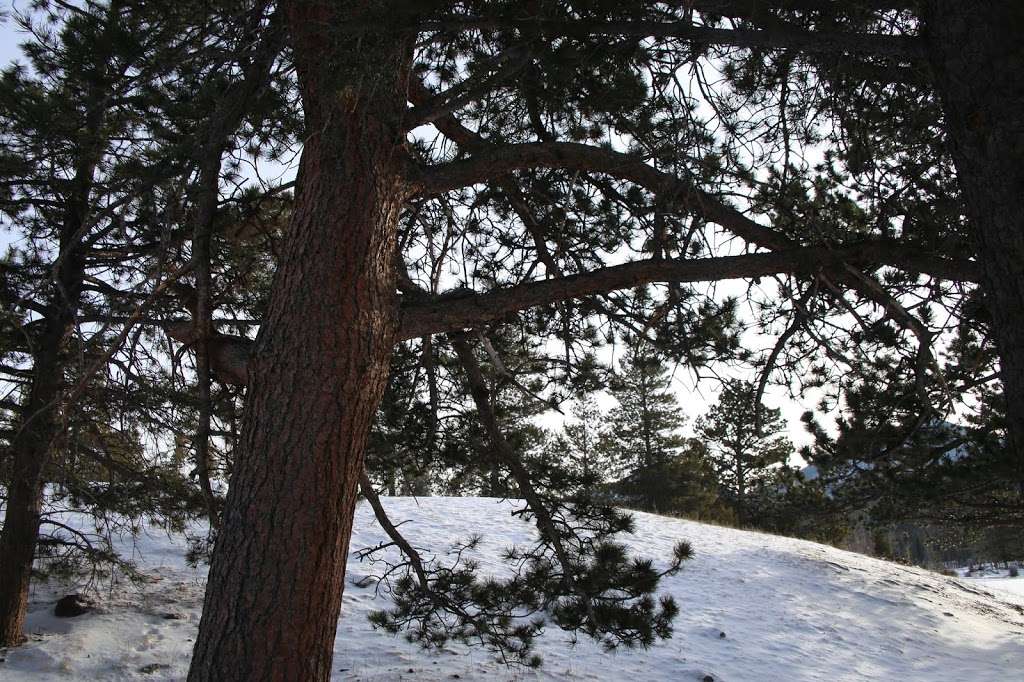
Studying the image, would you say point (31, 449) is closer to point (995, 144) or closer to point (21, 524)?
point (21, 524)

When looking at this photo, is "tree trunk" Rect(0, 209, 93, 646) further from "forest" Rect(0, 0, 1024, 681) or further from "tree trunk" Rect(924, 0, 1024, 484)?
"tree trunk" Rect(924, 0, 1024, 484)

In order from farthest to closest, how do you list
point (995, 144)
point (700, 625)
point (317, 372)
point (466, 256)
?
point (700, 625)
point (466, 256)
point (317, 372)
point (995, 144)

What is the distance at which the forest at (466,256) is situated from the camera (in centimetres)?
274

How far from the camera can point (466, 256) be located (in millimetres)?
5184

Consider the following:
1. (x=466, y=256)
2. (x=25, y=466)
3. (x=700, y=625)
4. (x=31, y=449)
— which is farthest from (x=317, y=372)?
(x=700, y=625)

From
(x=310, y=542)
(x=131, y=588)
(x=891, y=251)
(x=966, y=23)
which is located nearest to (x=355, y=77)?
(x=310, y=542)

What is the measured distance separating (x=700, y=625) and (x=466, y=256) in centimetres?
623

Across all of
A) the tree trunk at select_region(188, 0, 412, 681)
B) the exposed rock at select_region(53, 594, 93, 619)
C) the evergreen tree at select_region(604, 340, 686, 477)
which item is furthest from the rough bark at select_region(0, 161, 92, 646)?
the evergreen tree at select_region(604, 340, 686, 477)

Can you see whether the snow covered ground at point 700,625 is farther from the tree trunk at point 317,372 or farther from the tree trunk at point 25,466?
the tree trunk at point 317,372

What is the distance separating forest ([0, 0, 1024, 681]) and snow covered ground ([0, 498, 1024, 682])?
99cm

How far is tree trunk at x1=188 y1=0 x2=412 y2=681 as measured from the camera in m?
2.68

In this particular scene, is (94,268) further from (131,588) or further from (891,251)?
(891,251)

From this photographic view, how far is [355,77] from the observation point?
9.76 feet

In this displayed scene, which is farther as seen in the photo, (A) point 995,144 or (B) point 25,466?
(B) point 25,466
